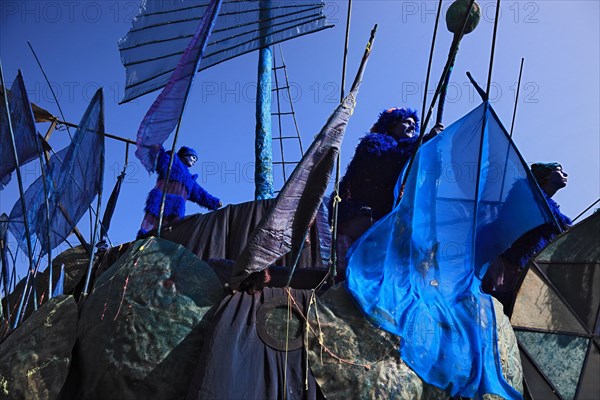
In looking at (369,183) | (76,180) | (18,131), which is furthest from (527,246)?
(18,131)

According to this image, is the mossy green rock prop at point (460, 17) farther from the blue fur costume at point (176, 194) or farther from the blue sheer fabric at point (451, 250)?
the blue fur costume at point (176, 194)

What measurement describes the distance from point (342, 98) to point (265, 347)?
7.06 ft

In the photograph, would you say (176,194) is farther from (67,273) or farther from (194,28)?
(194,28)

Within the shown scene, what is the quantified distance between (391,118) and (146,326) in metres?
3.46

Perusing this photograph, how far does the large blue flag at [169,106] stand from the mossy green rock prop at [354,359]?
5.87 ft

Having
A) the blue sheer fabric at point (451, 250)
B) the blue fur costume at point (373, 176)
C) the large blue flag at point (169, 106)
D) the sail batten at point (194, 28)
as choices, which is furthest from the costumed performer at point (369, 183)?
the sail batten at point (194, 28)

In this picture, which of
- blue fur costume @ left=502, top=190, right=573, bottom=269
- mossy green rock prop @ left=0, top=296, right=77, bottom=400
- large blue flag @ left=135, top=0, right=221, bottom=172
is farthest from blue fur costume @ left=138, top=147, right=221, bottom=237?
blue fur costume @ left=502, top=190, right=573, bottom=269

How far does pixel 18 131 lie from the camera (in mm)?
6684

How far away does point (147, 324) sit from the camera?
416 cm

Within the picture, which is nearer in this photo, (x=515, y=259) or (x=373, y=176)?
(x=515, y=259)

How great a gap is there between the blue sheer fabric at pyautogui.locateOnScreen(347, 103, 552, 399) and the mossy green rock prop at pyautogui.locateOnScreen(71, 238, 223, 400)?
3.55 ft

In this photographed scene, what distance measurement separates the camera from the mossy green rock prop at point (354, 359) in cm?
399

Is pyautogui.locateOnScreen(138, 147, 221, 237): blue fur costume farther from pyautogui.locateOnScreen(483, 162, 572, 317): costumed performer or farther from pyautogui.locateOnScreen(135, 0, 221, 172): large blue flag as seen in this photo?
pyautogui.locateOnScreen(483, 162, 572, 317): costumed performer

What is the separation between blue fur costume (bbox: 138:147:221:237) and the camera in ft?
24.7
